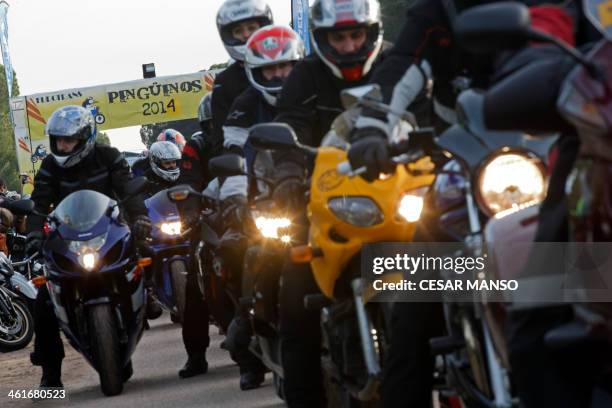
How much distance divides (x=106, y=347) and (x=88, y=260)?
65 cm

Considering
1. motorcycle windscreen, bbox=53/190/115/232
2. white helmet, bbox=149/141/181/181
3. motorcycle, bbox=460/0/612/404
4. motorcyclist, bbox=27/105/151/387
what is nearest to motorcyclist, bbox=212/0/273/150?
motorcyclist, bbox=27/105/151/387

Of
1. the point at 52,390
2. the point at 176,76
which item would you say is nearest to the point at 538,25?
the point at 52,390

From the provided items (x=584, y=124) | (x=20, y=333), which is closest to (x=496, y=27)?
(x=584, y=124)

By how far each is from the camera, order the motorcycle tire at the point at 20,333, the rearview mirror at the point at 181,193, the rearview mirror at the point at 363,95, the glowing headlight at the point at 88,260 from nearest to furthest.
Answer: the rearview mirror at the point at 363,95, the rearview mirror at the point at 181,193, the glowing headlight at the point at 88,260, the motorcycle tire at the point at 20,333

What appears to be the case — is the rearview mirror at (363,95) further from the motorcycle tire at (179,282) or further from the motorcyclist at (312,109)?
the motorcycle tire at (179,282)

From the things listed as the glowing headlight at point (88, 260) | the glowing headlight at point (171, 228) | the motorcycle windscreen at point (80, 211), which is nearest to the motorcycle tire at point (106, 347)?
the glowing headlight at point (88, 260)

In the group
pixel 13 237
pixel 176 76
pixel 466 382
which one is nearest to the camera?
pixel 466 382

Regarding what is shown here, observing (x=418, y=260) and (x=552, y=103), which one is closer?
(x=552, y=103)

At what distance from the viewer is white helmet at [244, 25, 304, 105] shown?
32.6 feet

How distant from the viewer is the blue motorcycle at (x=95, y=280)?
11.2m

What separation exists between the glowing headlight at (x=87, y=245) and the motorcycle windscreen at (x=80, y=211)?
3.4 inches

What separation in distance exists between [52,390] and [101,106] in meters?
39.6

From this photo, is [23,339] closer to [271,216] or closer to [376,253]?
[271,216]

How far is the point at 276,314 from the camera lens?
8211mm
